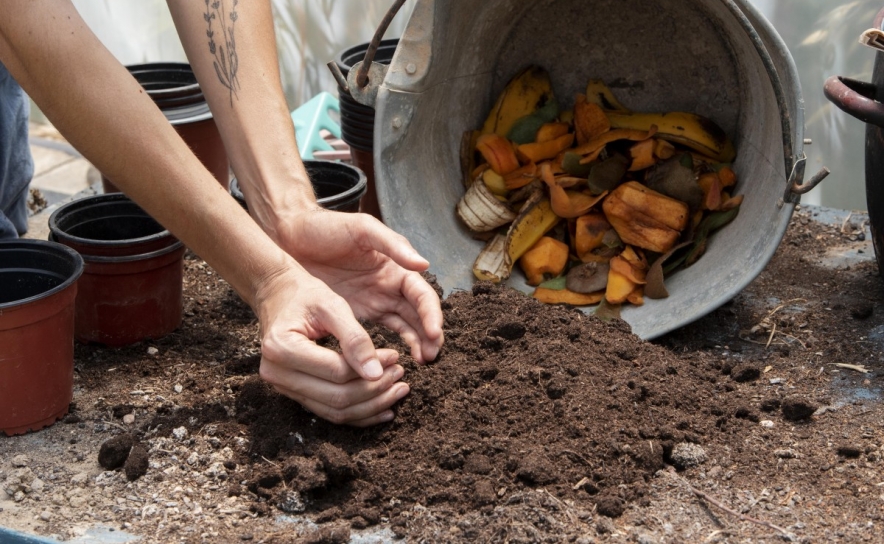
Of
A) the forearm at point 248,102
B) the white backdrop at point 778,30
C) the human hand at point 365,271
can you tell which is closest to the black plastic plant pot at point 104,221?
the forearm at point 248,102

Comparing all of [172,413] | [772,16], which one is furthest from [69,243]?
[772,16]

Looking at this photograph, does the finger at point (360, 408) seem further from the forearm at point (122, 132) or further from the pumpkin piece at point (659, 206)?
the pumpkin piece at point (659, 206)

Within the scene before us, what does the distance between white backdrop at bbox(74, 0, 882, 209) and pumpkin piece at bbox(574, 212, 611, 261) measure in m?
1.28

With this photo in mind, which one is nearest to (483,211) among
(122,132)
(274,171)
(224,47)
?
(274,171)

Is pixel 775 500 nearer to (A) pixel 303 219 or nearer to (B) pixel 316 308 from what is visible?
(B) pixel 316 308

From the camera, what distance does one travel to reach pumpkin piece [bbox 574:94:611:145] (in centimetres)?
238

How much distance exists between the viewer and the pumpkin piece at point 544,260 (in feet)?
7.48

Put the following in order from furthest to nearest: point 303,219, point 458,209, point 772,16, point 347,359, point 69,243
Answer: point 772,16
point 458,209
point 69,243
point 303,219
point 347,359

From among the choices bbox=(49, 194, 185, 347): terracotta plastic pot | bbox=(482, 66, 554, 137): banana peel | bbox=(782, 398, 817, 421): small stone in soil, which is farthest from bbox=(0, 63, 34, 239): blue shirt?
bbox=(782, 398, 817, 421): small stone in soil

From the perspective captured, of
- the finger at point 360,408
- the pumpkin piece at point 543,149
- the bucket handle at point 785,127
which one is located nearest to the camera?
the finger at point 360,408

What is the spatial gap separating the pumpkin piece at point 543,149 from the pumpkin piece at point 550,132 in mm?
17

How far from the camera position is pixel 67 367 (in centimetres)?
183

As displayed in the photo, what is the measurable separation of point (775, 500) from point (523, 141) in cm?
122

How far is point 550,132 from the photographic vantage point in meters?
2.41
